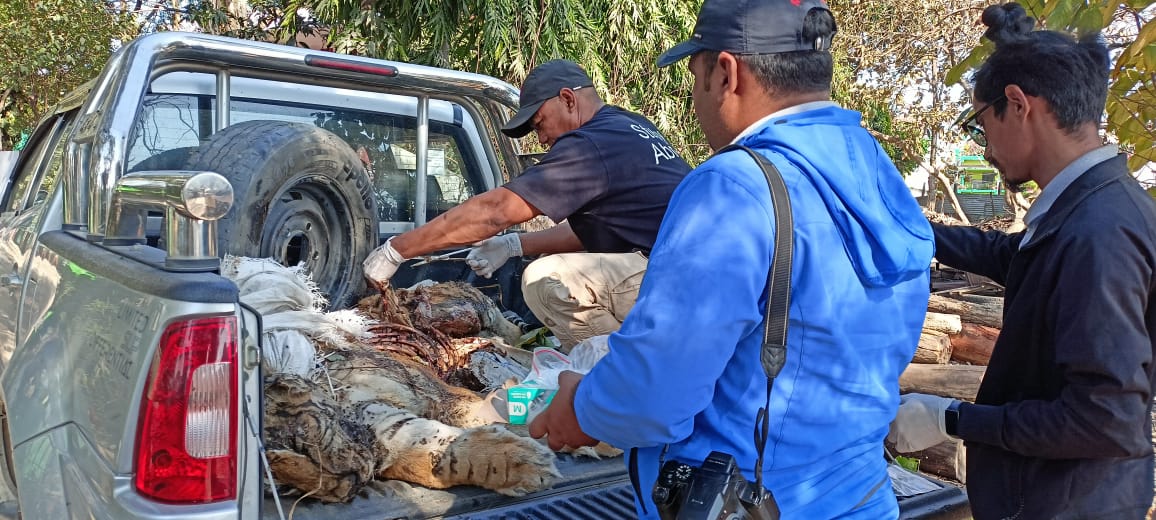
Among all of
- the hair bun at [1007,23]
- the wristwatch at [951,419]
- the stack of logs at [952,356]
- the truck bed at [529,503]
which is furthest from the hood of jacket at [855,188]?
the stack of logs at [952,356]

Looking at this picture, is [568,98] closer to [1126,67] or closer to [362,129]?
[362,129]

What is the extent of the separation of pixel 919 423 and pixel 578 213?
1797 millimetres

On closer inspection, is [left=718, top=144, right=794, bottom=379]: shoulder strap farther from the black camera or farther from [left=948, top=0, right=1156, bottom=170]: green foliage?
[left=948, top=0, right=1156, bottom=170]: green foliage

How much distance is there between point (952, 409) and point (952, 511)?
0.49m

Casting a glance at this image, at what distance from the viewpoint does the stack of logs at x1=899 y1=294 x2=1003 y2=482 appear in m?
3.50

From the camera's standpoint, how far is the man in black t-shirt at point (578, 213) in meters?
3.56

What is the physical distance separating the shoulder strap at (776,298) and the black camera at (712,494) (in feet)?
0.08

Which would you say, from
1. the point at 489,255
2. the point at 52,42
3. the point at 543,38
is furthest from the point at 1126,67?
the point at 52,42

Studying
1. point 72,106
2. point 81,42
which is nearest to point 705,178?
point 72,106

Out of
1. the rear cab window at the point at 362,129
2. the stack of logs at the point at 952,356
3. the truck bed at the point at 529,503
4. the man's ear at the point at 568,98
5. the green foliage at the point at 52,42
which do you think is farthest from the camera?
the green foliage at the point at 52,42

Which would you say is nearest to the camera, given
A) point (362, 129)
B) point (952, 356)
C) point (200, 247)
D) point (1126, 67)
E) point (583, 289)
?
point (200, 247)

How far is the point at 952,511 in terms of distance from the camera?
2.60m

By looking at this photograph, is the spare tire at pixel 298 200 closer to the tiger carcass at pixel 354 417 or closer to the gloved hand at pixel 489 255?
the tiger carcass at pixel 354 417

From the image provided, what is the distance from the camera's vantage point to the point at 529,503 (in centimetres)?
232
